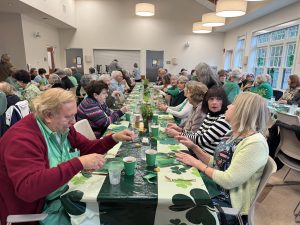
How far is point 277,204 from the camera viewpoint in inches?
93.5

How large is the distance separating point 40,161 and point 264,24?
7753mm

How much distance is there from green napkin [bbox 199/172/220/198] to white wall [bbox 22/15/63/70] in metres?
7.21

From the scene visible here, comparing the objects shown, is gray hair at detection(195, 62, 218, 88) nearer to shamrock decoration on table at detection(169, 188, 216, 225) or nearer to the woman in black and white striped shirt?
the woman in black and white striped shirt

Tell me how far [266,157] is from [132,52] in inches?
401

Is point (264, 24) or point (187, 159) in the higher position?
point (264, 24)

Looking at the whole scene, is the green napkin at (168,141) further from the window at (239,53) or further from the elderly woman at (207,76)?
the window at (239,53)

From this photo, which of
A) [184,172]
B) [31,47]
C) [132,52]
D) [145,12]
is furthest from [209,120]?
[132,52]

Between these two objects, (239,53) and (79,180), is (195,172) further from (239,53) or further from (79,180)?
(239,53)

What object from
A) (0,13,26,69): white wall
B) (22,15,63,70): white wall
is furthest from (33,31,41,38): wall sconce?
(0,13,26,69): white wall

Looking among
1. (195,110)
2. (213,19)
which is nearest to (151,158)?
(195,110)

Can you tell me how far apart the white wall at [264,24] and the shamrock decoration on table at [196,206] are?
550 cm

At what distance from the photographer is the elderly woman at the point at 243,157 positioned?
1223 mm

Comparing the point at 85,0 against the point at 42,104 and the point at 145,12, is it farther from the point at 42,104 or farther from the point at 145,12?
the point at 42,104

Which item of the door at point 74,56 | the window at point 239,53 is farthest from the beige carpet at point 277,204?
the door at point 74,56
